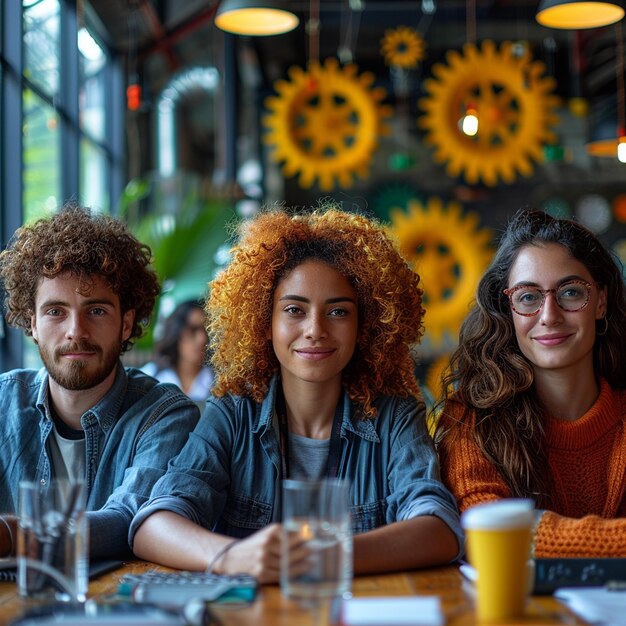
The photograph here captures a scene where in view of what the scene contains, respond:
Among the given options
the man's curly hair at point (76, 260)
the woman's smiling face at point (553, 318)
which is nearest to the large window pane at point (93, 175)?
the man's curly hair at point (76, 260)

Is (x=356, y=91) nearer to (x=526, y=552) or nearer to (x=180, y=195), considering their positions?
(x=180, y=195)

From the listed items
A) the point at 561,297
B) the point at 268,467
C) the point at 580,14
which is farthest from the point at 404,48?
the point at 268,467

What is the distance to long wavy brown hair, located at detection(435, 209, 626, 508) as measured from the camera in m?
2.21

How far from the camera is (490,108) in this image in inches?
266

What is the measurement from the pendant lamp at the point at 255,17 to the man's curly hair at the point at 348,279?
7.66 feet

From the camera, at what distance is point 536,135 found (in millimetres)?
6613

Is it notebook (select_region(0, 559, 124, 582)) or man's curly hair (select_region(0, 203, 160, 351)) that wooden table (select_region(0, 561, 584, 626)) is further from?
man's curly hair (select_region(0, 203, 160, 351))

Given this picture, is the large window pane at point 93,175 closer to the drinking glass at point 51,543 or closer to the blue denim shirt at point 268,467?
the blue denim shirt at point 268,467

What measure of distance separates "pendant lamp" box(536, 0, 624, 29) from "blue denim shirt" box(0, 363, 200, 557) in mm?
3046

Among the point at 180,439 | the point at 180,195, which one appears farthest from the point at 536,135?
the point at 180,439

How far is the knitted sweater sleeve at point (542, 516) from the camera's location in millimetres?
1860

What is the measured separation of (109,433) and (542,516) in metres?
1.01

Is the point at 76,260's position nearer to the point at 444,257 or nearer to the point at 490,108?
the point at 490,108

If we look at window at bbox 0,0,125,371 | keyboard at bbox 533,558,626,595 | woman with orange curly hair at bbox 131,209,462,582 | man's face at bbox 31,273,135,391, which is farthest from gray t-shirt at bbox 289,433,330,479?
window at bbox 0,0,125,371
